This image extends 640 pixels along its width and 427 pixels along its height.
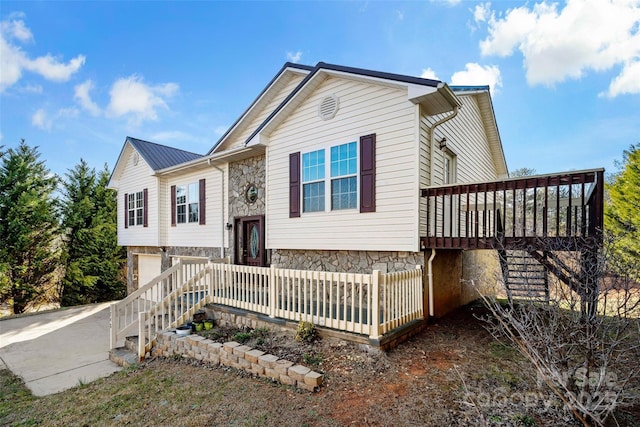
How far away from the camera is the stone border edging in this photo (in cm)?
397

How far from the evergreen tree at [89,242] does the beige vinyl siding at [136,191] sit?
333 cm

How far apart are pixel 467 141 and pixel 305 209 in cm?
532

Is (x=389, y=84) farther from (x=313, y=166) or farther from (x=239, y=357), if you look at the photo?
(x=239, y=357)

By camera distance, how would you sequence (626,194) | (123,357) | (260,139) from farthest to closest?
(626,194) → (260,139) → (123,357)

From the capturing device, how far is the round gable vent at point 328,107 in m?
6.77

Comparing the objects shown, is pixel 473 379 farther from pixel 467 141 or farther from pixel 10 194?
pixel 10 194

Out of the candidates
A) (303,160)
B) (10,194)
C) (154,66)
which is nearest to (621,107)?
(303,160)

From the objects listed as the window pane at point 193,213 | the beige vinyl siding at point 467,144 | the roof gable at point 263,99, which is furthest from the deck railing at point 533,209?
the window pane at point 193,213

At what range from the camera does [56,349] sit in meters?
7.38

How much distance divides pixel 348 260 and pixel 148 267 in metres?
10.9

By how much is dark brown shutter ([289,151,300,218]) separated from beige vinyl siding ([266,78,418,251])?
15 centimetres

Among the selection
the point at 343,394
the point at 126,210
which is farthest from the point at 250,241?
the point at 126,210

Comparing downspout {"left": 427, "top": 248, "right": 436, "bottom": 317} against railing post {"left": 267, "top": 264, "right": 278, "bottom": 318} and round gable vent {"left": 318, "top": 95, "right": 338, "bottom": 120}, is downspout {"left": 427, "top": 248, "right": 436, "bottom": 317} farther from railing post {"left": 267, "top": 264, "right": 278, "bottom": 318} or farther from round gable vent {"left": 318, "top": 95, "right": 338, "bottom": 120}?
round gable vent {"left": 318, "top": 95, "right": 338, "bottom": 120}

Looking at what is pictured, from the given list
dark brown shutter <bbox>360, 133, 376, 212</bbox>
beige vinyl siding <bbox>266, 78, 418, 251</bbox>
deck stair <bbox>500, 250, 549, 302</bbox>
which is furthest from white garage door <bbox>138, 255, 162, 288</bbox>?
deck stair <bbox>500, 250, 549, 302</bbox>
